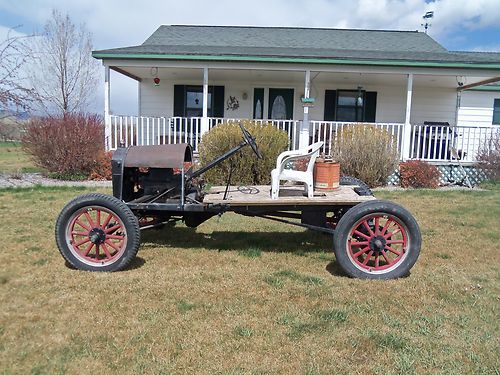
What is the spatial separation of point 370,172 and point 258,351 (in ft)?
27.7

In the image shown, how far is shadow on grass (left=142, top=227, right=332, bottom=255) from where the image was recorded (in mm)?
5504

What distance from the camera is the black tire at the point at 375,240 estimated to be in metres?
4.24

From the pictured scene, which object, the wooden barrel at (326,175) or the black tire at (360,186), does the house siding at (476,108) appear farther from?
the wooden barrel at (326,175)

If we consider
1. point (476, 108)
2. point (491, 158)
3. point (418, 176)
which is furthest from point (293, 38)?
point (491, 158)

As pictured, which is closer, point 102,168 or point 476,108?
point 102,168

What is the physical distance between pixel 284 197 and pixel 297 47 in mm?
11197

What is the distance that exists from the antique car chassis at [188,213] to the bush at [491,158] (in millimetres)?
8547

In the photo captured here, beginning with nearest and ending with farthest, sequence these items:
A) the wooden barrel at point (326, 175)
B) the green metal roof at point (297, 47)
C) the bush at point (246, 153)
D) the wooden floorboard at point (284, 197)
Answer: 1. the wooden floorboard at point (284, 197)
2. the wooden barrel at point (326, 175)
3. the bush at point (246, 153)
4. the green metal roof at point (297, 47)

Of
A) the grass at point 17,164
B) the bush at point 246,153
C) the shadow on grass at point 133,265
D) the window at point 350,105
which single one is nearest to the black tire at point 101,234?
the shadow on grass at point 133,265

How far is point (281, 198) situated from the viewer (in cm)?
465

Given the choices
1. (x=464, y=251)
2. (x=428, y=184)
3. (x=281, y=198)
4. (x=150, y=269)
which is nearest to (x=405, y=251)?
(x=281, y=198)

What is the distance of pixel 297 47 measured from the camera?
14742 millimetres

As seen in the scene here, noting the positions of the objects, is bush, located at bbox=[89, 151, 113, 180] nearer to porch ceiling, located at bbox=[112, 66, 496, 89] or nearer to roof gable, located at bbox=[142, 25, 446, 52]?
porch ceiling, located at bbox=[112, 66, 496, 89]

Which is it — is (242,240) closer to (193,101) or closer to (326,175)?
(326,175)
